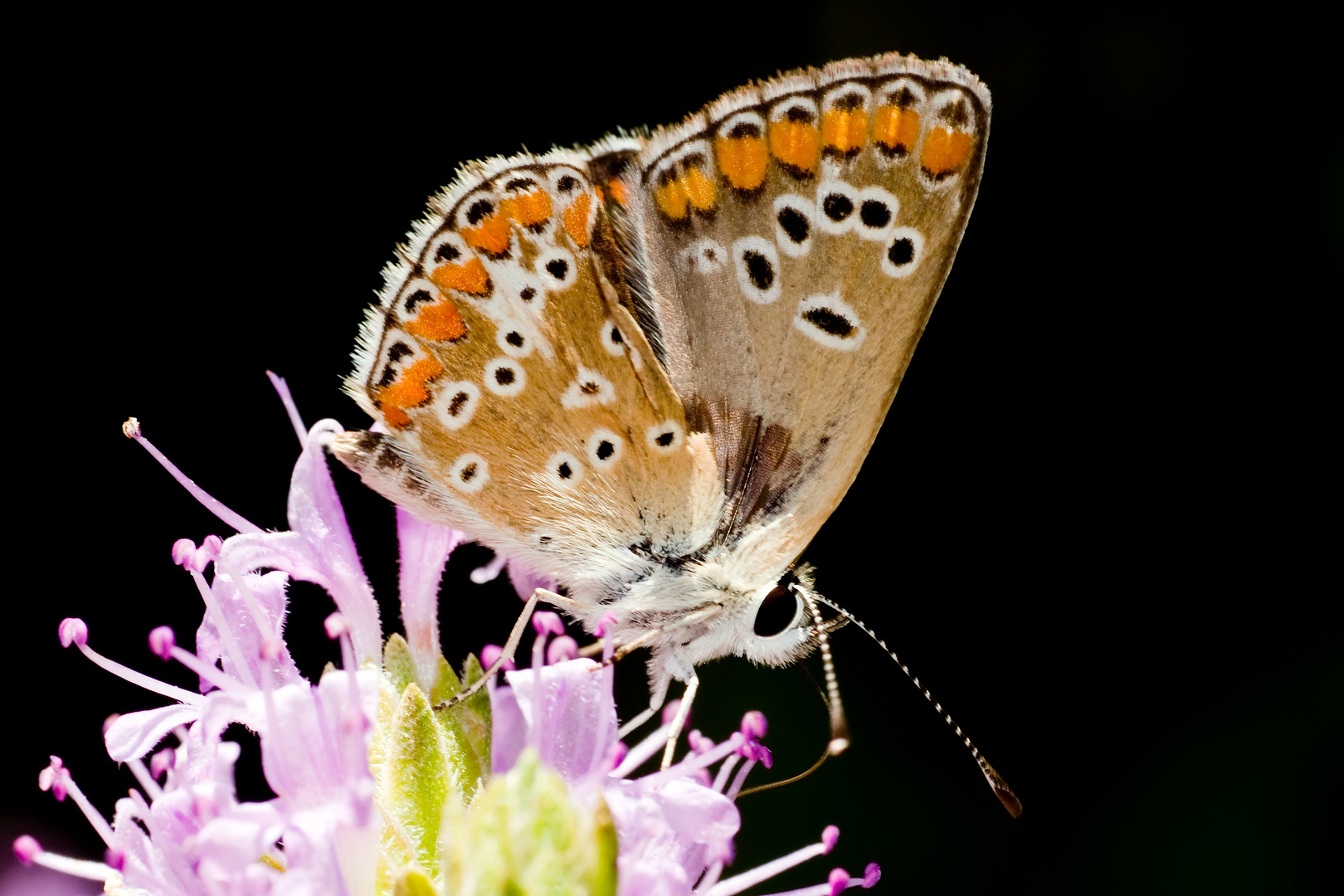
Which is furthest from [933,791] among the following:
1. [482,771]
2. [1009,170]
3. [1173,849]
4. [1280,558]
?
[482,771]

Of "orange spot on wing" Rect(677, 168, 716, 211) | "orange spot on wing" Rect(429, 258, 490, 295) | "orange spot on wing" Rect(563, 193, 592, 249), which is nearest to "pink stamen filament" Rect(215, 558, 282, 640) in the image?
"orange spot on wing" Rect(429, 258, 490, 295)

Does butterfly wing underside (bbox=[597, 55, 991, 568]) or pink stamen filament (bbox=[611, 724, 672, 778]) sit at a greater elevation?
butterfly wing underside (bbox=[597, 55, 991, 568])

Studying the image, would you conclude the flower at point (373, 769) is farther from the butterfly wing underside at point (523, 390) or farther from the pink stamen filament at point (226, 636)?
the butterfly wing underside at point (523, 390)

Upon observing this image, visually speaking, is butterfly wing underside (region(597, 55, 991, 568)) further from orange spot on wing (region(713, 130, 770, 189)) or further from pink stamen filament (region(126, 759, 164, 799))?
pink stamen filament (region(126, 759, 164, 799))

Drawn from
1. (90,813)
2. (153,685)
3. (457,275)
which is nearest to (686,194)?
(457,275)

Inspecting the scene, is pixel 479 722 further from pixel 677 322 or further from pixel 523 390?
pixel 677 322
